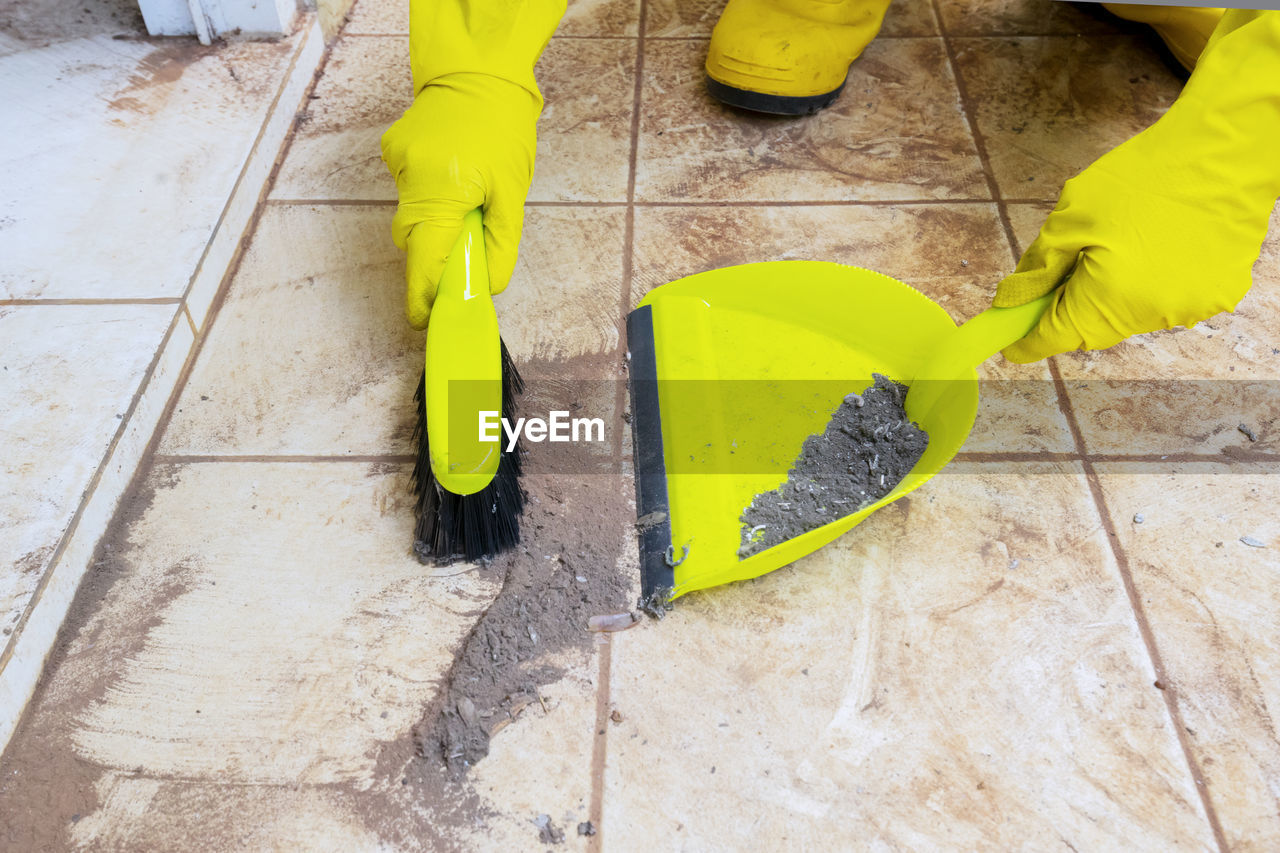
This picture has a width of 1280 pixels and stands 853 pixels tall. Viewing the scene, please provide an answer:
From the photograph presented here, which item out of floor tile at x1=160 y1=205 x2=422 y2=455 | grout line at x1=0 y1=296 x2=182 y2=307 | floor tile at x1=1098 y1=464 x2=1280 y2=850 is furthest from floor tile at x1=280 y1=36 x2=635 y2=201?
floor tile at x1=1098 y1=464 x2=1280 y2=850

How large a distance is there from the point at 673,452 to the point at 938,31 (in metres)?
1.43

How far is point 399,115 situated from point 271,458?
88 cm

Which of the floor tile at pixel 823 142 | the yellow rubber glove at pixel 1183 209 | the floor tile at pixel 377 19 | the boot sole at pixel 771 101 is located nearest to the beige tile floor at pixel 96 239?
the floor tile at pixel 377 19

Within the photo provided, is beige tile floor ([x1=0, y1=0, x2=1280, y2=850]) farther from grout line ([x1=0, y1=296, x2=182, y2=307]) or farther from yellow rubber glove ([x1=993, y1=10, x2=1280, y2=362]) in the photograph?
yellow rubber glove ([x1=993, y1=10, x2=1280, y2=362])

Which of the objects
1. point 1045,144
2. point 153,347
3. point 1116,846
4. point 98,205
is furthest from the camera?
point 1045,144

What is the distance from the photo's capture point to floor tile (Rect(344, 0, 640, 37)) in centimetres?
210

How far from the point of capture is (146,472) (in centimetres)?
129

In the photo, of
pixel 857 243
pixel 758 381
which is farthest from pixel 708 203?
pixel 758 381

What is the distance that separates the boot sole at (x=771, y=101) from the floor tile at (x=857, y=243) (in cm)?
28

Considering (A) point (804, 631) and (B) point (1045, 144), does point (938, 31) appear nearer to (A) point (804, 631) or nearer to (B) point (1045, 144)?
(B) point (1045, 144)

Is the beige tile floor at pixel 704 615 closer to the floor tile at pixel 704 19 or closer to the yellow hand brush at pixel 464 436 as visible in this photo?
the yellow hand brush at pixel 464 436

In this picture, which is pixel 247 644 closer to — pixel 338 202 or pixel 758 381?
pixel 758 381

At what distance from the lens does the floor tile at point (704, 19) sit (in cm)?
212

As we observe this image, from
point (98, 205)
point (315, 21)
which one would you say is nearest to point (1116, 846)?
point (98, 205)
